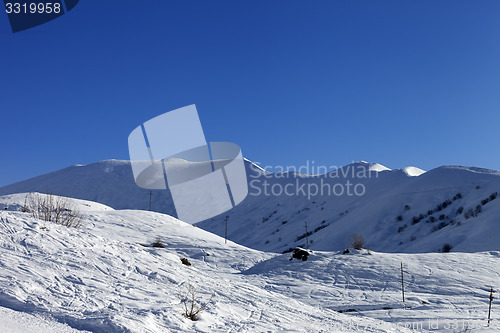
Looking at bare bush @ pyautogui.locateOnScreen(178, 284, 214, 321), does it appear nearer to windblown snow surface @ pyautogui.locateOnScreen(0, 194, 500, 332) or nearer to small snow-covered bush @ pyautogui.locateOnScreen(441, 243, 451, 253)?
windblown snow surface @ pyautogui.locateOnScreen(0, 194, 500, 332)

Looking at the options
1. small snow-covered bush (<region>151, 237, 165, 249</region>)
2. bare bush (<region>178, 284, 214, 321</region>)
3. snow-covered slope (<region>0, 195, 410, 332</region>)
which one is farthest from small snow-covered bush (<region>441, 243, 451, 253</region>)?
bare bush (<region>178, 284, 214, 321</region>)

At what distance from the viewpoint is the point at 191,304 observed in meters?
7.38

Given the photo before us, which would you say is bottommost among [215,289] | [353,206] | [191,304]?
[215,289]

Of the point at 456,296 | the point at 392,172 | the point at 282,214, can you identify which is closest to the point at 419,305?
the point at 456,296

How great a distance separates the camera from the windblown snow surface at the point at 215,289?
562cm

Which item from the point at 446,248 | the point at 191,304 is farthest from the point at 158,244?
the point at 446,248

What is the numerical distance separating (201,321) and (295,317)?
2.91 metres

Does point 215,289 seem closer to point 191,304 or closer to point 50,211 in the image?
point 191,304

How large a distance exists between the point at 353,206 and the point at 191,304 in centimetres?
4295

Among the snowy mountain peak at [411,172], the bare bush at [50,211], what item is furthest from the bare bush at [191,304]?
the snowy mountain peak at [411,172]

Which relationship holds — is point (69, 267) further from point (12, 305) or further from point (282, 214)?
point (282, 214)

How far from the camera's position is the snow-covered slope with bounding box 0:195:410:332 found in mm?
5516

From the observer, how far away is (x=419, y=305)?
13.4m

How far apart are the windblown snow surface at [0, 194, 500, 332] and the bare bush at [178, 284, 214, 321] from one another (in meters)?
0.11
